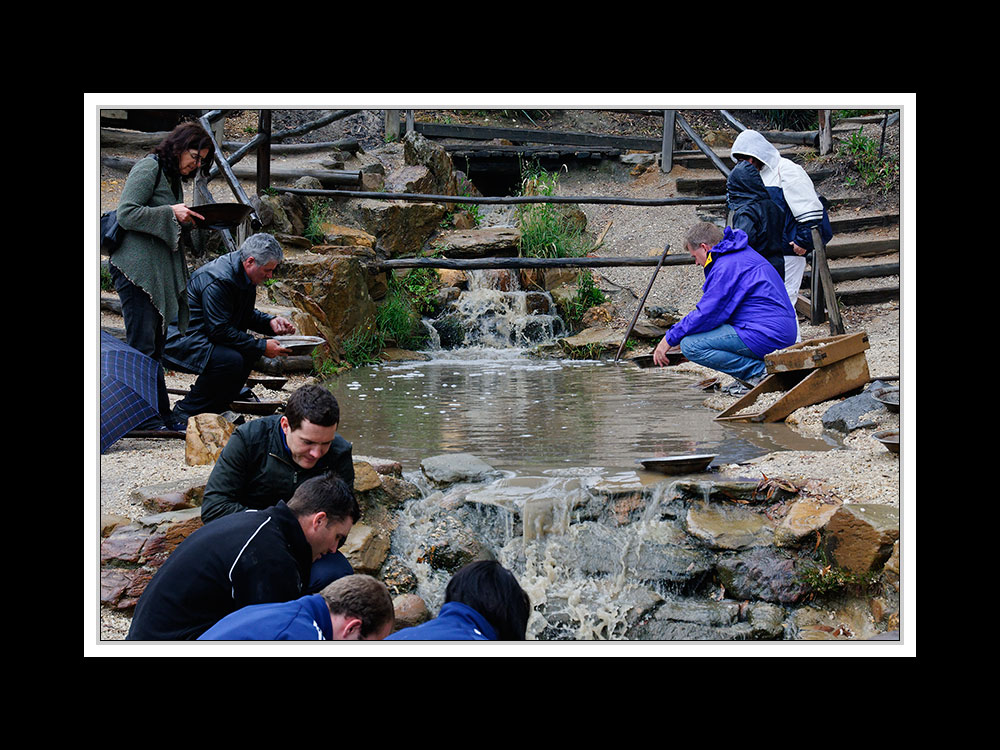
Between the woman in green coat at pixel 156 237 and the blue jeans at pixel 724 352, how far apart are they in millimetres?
3093

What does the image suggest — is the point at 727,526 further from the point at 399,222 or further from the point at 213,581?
the point at 399,222

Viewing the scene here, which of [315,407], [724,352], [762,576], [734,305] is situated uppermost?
[734,305]

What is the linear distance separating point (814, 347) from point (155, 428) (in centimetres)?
362

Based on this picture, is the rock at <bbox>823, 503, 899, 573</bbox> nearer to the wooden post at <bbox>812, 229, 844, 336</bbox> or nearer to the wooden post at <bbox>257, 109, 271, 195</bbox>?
the wooden post at <bbox>812, 229, 844, 336</bbox>

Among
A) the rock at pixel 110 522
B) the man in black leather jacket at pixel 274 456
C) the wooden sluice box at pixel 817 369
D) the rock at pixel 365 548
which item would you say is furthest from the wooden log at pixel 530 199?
the man in black leather jacket at pixel 274 456

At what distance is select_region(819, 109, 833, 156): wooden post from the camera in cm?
1003

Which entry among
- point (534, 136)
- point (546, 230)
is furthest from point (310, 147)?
point (546, 230)

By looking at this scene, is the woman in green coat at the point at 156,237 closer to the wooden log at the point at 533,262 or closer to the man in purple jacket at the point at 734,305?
the man in purple jacket at the point at 734,305

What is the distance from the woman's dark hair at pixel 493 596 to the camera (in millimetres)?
2559

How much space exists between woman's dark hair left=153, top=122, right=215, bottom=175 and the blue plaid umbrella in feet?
2.98

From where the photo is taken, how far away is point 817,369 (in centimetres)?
545

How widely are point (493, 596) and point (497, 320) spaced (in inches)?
286

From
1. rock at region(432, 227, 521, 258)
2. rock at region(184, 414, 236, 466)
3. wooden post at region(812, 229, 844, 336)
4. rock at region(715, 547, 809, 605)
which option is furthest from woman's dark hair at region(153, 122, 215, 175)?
rock at region(432, 227, 521, 258)
